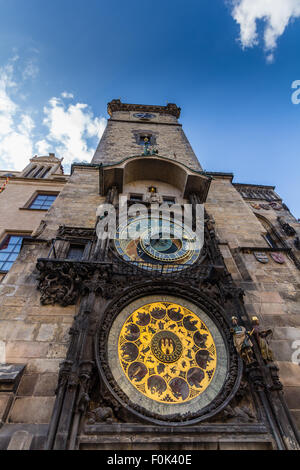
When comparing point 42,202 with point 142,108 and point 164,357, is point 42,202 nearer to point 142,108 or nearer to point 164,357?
point 164,357

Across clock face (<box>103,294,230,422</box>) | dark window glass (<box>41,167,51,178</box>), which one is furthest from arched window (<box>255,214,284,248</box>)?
dark window glass (<box>41,167,51,178</box>)

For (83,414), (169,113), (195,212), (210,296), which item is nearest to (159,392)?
(83,414)

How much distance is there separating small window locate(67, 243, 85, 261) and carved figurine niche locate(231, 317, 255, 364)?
4673 mm

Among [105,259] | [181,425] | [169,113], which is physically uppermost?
[169,113]

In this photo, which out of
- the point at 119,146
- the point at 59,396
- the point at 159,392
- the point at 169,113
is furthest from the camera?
the point at 169,113

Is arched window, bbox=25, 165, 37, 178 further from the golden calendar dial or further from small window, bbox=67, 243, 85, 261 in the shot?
the golden calendar dial

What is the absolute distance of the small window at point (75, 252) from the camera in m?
7.46

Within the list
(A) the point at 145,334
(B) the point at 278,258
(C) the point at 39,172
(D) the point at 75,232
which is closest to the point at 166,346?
(A) the point at 145,334

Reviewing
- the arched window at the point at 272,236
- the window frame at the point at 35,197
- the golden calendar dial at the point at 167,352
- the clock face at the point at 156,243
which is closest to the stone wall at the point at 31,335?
the golden calendar dial at the point at 167,352

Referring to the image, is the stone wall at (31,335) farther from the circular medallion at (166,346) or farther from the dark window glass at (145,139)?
the dark window glass at (145,139)

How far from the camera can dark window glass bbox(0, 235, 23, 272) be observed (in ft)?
28.6

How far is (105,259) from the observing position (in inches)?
268
